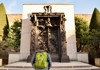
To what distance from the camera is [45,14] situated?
1316cm

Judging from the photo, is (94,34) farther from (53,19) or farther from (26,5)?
(26,5)

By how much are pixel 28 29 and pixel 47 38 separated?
5.89 feet

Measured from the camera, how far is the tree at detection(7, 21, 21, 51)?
17.2 meters

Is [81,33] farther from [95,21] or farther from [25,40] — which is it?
[25,40]

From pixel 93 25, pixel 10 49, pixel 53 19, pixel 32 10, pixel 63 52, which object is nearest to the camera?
pixel 63 52

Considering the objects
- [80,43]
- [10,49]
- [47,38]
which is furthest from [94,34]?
[10,49]

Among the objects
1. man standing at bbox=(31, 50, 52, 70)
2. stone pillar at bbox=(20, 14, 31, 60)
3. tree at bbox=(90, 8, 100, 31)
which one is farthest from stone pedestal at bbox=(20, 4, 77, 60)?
man standing at bbox=(31, 50, 52, 70)

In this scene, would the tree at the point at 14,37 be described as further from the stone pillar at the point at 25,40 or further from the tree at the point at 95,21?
the tree at the point at 95,21

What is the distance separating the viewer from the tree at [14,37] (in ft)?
56.4

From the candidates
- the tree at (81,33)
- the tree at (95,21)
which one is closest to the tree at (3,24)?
the tree at (81,33)

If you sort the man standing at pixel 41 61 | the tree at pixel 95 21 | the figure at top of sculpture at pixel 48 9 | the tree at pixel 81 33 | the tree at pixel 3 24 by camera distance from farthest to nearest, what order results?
the tree at pixel 3 24, the tree at pixel 95 21, the tree at pixel 81 33, the figure at top of sculpture at pixel 48 9, the man standing at pixel 41 61

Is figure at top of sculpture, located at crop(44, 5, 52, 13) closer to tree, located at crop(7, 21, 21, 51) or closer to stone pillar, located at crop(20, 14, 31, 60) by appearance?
stone pillar, located at crop(20, 14, 31, 60)

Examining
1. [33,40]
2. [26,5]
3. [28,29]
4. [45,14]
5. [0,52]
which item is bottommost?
[0,52]

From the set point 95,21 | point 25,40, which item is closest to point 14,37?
point 25,40
